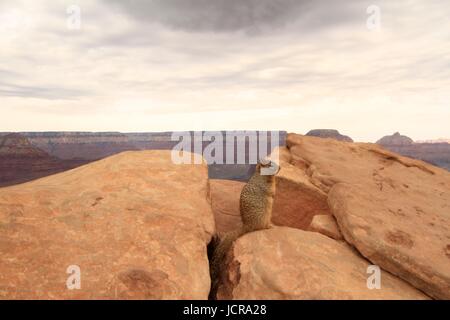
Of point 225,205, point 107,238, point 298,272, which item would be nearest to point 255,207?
point 298,272

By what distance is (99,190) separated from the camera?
6004 millimetres

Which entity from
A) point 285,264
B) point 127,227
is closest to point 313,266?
point 285,264

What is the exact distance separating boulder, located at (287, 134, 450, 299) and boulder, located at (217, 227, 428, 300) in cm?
30

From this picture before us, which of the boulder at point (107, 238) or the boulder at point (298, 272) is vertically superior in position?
the boulder at point (107, 238)

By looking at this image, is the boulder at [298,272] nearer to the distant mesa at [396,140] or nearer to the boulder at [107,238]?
the boulder at [107,238]

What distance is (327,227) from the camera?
21.1ft

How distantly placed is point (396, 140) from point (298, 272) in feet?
339

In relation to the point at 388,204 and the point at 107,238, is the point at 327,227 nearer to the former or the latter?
the point at 388,204

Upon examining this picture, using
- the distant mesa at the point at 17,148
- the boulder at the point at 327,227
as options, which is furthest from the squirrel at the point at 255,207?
the distant mesa at the point at 17,148

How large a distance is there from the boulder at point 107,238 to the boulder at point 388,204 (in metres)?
2.69

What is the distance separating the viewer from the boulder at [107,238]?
404 cm

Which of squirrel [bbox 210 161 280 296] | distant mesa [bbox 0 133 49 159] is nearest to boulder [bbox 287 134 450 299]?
squirrel [bbox 210 161 280 296]

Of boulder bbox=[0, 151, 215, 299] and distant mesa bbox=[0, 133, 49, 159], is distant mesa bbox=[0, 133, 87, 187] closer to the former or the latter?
distant mesa bbox=[0, 133, 49, 159]
